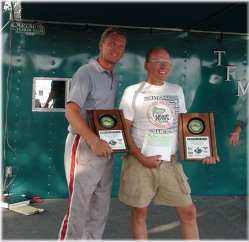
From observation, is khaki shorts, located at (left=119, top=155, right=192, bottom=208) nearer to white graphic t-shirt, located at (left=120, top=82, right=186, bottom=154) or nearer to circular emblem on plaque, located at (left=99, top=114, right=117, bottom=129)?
white graphic t-shirt, located at (left=120, top=82, right=186, bottom=154)

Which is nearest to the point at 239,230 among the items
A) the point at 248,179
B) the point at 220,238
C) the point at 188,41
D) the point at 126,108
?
the point at 220,238

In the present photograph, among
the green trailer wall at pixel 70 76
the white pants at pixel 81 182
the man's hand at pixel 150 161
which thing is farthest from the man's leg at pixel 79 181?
the green trailer wall at pixel 70 76

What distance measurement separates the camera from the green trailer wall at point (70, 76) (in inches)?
212

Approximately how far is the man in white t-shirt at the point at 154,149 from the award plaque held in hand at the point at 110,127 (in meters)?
0.10

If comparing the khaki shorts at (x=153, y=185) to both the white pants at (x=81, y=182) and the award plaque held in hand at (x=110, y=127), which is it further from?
the award plaque held in hand at (x=110, y=127)

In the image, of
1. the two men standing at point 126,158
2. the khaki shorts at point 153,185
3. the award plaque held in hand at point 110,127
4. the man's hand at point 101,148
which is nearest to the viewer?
the man's hand at point 101,148

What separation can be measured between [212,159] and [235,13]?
2039 mm

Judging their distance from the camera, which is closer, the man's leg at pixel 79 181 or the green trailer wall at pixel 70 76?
the man's leg at pixel 79 181

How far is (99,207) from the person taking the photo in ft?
10.5

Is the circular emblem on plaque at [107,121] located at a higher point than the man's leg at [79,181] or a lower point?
higher

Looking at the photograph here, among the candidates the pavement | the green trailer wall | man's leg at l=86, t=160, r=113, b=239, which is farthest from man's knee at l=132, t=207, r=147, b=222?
the green trailer wall

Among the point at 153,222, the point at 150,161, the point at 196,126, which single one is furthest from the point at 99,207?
the point at 153,222

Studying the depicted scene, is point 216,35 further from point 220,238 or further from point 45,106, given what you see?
point 220,238

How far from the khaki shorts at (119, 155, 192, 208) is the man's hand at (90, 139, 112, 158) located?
1.30 ft
